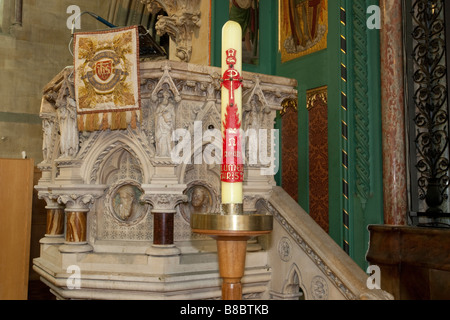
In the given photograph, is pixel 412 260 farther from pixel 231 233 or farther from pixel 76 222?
pixel 76 222

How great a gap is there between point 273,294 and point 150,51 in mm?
2210

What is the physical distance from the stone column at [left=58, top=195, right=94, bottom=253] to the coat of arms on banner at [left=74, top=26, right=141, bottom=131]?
1.64 feet

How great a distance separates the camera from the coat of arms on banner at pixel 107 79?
10.3 feet

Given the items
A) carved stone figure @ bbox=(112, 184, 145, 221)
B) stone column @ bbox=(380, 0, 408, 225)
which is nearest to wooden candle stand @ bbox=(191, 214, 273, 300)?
carved stone figure @ bbox=(112, 184, 145, 221)

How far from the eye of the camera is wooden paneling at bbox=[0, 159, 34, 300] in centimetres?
407

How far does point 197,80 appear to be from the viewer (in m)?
3.29

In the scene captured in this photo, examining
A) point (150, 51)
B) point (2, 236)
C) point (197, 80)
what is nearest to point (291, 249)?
point (197, 80)

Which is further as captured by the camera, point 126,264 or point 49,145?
point 49,145

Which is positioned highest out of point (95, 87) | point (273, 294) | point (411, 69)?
point (411, 69)

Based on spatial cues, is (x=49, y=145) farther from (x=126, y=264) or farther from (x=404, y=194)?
(x=404, y=194)

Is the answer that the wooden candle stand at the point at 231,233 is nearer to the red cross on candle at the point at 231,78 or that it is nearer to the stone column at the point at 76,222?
the red cross on candle at the point at 231,78

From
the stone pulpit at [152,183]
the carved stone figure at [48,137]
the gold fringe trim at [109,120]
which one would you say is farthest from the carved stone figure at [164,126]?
the carved stone figure at [48,137]
